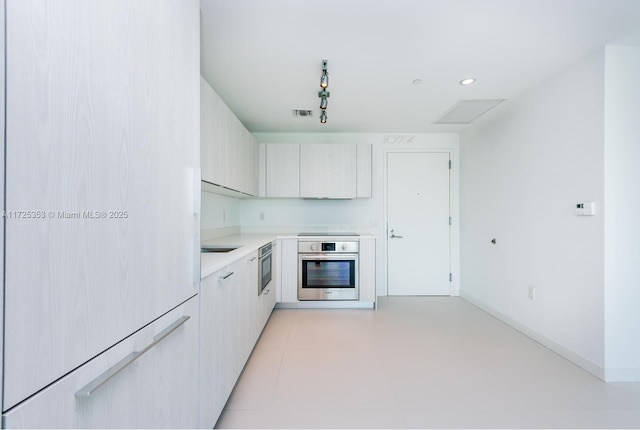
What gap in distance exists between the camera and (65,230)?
1.87 feet

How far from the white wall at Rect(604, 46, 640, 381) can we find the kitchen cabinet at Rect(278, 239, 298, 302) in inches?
107

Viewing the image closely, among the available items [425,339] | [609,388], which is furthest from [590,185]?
[425,339]

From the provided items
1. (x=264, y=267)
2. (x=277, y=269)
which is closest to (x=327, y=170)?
(x=277, y=269)

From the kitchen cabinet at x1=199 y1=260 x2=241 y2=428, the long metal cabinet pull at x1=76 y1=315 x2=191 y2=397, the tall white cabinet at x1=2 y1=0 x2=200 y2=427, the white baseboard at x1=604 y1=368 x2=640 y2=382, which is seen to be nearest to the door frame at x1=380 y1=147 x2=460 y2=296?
the white baseboard at x1=604 y1=368 x2=640 y2=382

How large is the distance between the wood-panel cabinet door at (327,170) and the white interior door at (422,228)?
0.69 metres

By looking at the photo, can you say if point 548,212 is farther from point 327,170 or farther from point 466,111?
point 327,170

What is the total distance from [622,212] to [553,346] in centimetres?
123

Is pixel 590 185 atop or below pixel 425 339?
atop

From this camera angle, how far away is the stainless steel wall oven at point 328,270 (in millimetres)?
3326

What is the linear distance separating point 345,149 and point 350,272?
5.28ft

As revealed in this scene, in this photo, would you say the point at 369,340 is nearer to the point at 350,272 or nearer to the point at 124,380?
the point at 350,272

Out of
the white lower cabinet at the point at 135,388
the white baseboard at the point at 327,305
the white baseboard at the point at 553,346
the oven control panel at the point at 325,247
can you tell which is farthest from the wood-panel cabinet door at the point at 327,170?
the white lower cabinet at the point at 135,388

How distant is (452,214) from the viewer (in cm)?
394

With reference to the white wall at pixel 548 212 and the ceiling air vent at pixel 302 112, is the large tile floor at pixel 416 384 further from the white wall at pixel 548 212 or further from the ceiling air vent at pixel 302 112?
the ceiling air vent at pixel 302 112
